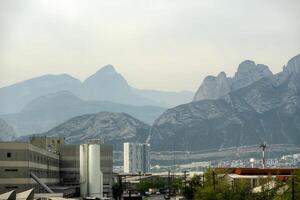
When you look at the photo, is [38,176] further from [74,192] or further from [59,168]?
[59,168]

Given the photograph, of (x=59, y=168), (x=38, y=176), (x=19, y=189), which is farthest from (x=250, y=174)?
(x=19, y=189)

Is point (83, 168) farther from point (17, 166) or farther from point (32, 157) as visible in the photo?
point (17, 166)

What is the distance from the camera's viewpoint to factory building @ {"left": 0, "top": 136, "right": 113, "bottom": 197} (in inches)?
2699

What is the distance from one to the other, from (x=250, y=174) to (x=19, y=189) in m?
44.8

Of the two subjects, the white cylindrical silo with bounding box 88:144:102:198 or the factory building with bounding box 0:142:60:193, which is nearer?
the factory building with bounding box 0:142:60:193

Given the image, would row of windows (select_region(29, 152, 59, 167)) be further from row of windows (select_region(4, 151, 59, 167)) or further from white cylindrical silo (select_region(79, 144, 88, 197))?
white cylindrical silo (select_region(79, 144, 88, 197))

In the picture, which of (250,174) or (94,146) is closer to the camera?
(94,146)

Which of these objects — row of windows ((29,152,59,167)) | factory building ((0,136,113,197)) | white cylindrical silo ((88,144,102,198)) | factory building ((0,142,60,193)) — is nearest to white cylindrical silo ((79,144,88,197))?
white cylindrical silo ((88,144,102,198))

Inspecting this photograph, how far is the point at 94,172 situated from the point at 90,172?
50 cm

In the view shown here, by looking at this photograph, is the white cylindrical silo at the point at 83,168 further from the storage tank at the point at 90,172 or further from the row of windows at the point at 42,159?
the row of windows at the point at 42,159

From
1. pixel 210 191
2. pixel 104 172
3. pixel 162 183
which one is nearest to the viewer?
pixel 210 191

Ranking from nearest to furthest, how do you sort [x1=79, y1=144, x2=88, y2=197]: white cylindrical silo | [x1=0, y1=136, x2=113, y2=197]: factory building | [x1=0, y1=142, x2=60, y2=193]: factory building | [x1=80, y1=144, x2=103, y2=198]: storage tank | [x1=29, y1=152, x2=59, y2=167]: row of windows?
[x1=0, y1=142, x2=60, y2=193]: factory building
[x1=0, y1=136, x2=113, y2=197]: factory building
[x1=29, y1=152, x2=59, y2=167]: row of windows
[x1=80, y1=144, x2=103, y2=198]: storage tank
[x1=79, y1=144, x2=88, y2=197]: white cylindrical silo

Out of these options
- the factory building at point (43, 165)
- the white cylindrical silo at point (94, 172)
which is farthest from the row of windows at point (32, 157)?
the white cylindrical silo at point (94, 172)

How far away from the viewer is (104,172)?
3824 inches
